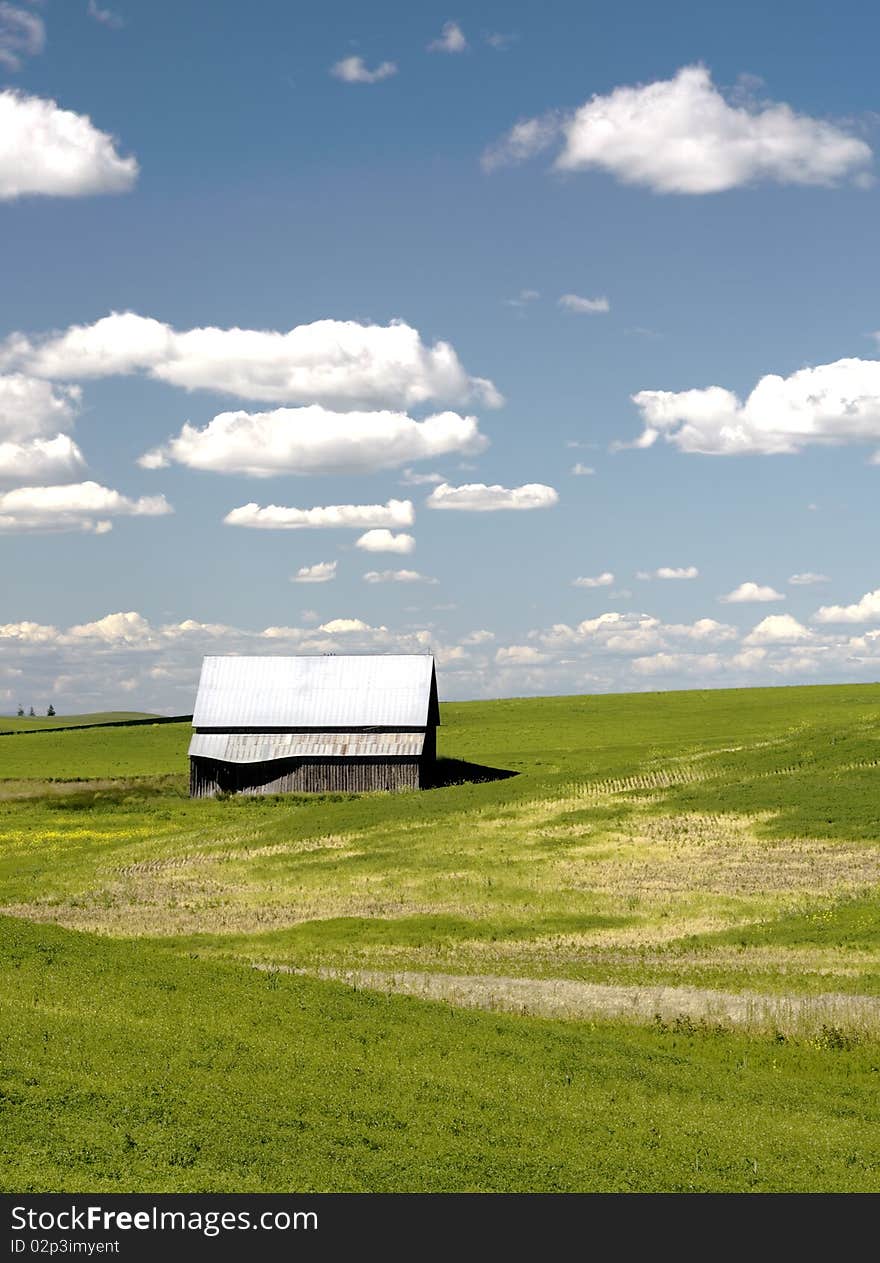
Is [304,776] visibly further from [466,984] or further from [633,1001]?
[633,1001]

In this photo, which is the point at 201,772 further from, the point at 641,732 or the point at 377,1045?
the point at 377,1045

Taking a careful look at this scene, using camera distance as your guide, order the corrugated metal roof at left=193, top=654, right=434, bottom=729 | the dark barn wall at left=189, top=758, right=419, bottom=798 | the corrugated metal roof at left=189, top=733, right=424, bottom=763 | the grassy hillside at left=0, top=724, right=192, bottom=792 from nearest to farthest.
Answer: the dark barn wall at left=189, top=758, right=419, bottom=798 < the corrugated metal roof at left=189, top=733, right=424, bottom=763 < the corrugated metal roof at left=193, top=654, right=434, bottom=729 < the grassy hillside at left=0, top=724, right=192, bottom=792

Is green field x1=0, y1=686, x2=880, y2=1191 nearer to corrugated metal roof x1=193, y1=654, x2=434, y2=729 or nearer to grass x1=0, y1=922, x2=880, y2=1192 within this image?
grass x1=0, y1=922, x2=880, y2=1192

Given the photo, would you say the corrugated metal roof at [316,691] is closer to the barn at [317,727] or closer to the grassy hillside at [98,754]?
the barn at [317,727]

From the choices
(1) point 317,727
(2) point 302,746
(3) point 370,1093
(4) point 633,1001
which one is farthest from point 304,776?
(3) point 370,1093

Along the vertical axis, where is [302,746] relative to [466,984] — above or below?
above

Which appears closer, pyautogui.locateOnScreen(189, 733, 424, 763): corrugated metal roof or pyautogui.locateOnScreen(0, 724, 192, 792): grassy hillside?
pyautogui.locateOnScreen(189, 733, 424, 763): corrugated metal roof

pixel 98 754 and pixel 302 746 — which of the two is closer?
pixel 302 746

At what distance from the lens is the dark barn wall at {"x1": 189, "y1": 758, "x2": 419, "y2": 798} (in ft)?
306

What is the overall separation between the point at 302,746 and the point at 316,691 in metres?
5.40

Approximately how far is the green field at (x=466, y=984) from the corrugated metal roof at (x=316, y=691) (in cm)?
1101

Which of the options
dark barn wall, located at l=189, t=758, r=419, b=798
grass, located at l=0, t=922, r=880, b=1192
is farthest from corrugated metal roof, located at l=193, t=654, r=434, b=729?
grass, located at l=0, t=922, r=880, b=1192

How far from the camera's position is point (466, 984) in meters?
36.1

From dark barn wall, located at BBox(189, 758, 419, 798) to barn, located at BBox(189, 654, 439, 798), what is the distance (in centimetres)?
7
